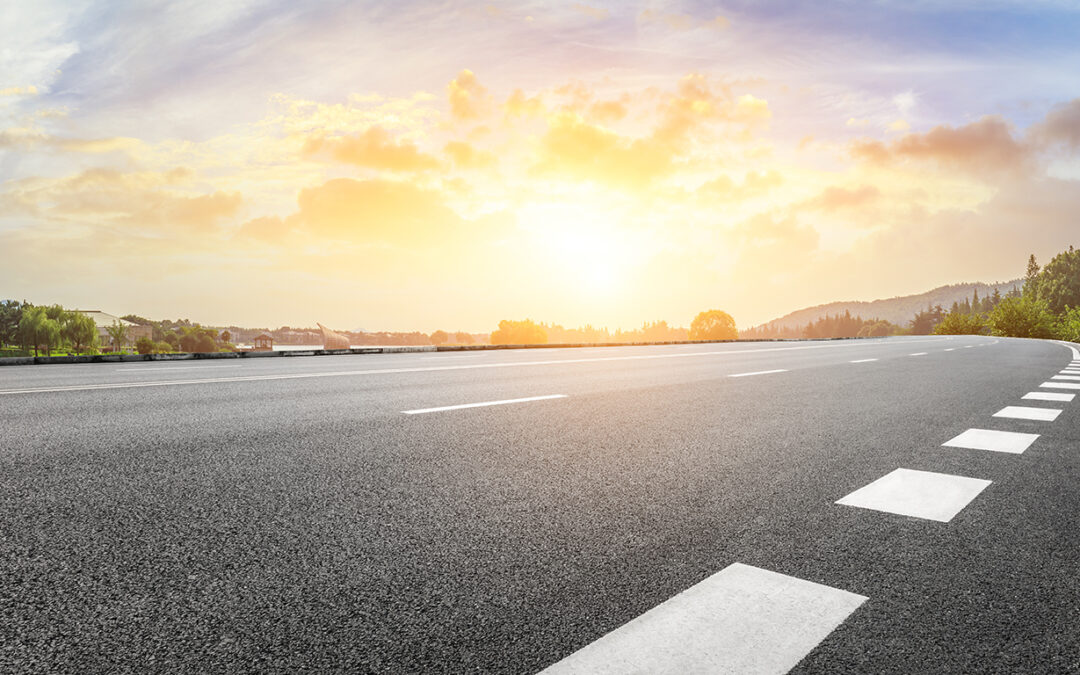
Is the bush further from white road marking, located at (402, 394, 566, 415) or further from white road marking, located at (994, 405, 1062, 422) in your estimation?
white road marking, located at (402, 394, 566, 415)

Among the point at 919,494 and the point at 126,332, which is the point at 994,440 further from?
the point at 126,332

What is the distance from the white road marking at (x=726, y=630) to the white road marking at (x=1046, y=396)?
24.8 ft

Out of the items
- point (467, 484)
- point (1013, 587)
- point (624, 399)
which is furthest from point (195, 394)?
point (1013, 587)

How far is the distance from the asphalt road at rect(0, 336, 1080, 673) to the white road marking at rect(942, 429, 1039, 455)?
0.10 metres

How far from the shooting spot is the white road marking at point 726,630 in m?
1.65

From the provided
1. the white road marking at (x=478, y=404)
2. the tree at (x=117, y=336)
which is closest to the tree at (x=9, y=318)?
the tree at (x=117, y=336)

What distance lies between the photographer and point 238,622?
1.80 metres

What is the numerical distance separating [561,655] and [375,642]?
0.47m

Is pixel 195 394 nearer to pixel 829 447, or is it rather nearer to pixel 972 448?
pixel 829 447

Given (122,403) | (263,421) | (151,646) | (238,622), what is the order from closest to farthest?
(151,646)
(238,622)
(263,421)
(122,403)

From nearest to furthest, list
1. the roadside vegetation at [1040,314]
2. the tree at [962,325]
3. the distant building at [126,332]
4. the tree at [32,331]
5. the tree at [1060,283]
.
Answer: the roadside vegetation at [1040,314]
the tree at [962,325]
the tree at [32,331]
the tree at [1060,283]
the distant building at [126,332]

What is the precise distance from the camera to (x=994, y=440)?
5.01 meters

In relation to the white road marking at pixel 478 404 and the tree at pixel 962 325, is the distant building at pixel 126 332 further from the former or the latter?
the white road marking at pixel 478 404

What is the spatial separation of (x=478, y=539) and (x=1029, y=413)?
6.40 metres
